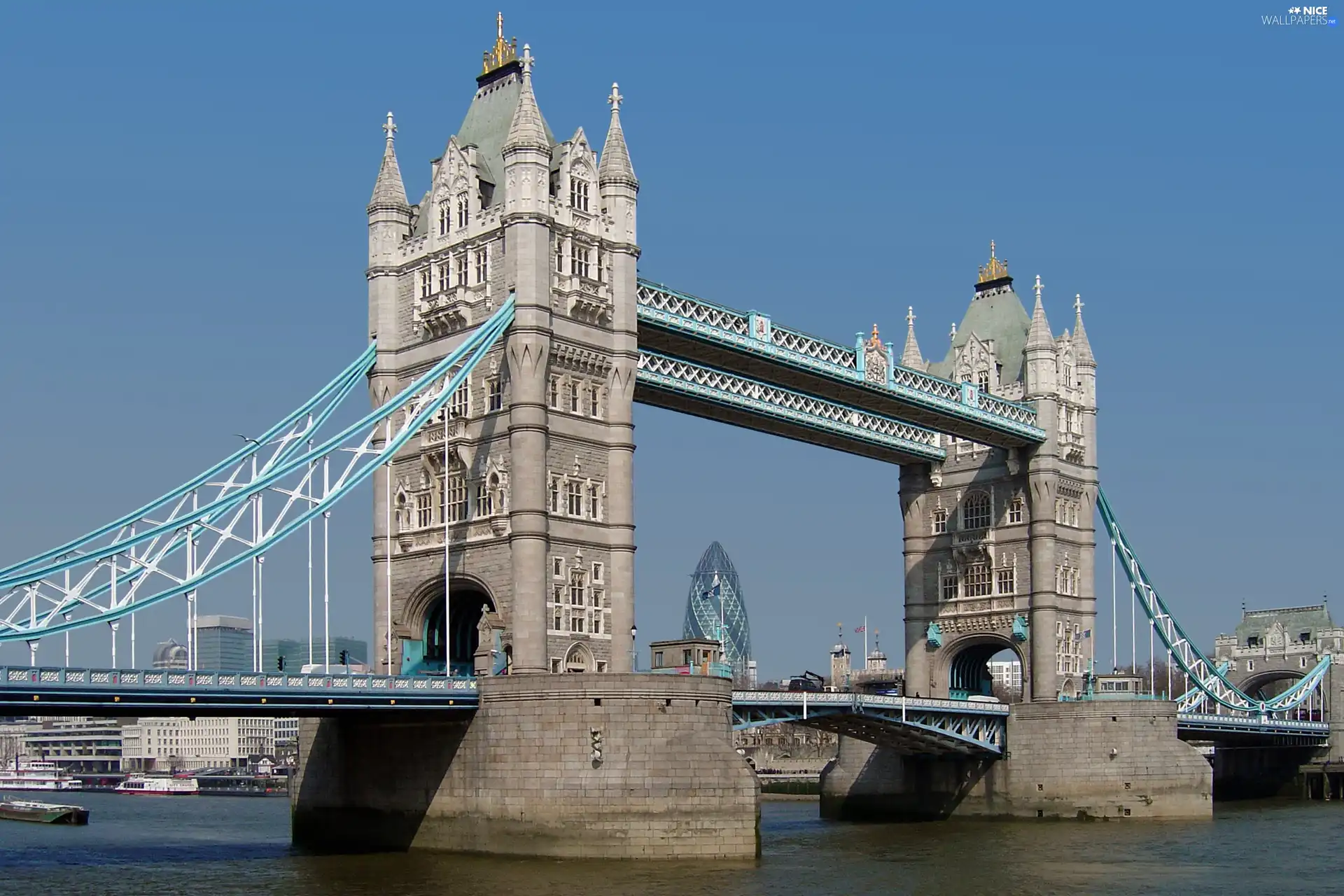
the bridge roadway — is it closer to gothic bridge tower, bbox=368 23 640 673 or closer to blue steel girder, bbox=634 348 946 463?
gothic bridge tower, bbox=368 23 640 673

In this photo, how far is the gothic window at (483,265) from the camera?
70312mm

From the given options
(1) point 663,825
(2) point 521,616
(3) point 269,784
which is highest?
(2) point 521,616

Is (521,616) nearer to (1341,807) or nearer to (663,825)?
(663,825)

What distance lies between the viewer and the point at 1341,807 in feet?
357

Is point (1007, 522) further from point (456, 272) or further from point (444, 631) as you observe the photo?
point (456, 272)

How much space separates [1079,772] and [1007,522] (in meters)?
15.2

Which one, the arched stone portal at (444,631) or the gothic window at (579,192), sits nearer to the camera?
the gothic window at (579,192)

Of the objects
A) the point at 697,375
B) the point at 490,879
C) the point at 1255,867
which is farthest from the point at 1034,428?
the point at 490,879

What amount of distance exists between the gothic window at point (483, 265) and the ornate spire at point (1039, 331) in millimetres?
39609

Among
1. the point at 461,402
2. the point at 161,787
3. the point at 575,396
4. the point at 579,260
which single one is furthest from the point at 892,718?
the point at 161,787

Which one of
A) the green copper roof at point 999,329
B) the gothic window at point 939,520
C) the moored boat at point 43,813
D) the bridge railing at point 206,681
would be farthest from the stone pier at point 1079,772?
the moored boat at point 43,813

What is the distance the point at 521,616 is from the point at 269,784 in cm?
11526

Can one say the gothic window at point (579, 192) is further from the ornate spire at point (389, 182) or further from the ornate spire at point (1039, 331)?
the ornate spire at point (1039, 331)

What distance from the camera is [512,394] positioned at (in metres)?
68.3
